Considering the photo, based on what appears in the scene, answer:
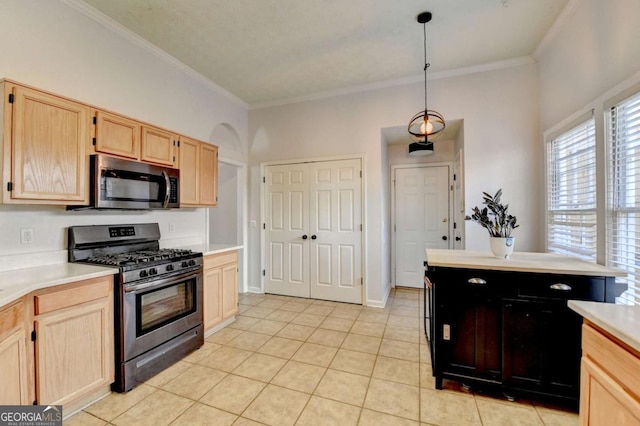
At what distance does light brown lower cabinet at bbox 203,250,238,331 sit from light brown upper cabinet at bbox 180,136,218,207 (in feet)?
2.26

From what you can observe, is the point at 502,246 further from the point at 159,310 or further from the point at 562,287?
the point at 159,310

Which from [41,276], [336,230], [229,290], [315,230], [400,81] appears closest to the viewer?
[41,276]

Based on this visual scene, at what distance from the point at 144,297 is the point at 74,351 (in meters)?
0.49

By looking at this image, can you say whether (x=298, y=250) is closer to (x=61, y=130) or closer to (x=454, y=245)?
(x=454, y=245)

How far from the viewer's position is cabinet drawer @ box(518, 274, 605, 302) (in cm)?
171

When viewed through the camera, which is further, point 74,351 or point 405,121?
point 405,121

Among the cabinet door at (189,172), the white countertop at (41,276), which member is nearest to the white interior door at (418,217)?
the cabinet door at (189,172)

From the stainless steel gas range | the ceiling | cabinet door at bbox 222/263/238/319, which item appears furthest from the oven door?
the ceiling

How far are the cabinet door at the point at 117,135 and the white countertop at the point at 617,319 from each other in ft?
10.4

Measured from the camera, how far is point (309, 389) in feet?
6.66

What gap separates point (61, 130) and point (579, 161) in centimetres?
410

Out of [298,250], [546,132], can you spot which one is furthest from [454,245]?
[298,250]

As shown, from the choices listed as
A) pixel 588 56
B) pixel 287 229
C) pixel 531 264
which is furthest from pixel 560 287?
pixel 287 229

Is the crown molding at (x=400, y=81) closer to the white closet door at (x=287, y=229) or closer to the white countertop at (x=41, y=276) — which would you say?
the white closet door at (x=287, y=229)
